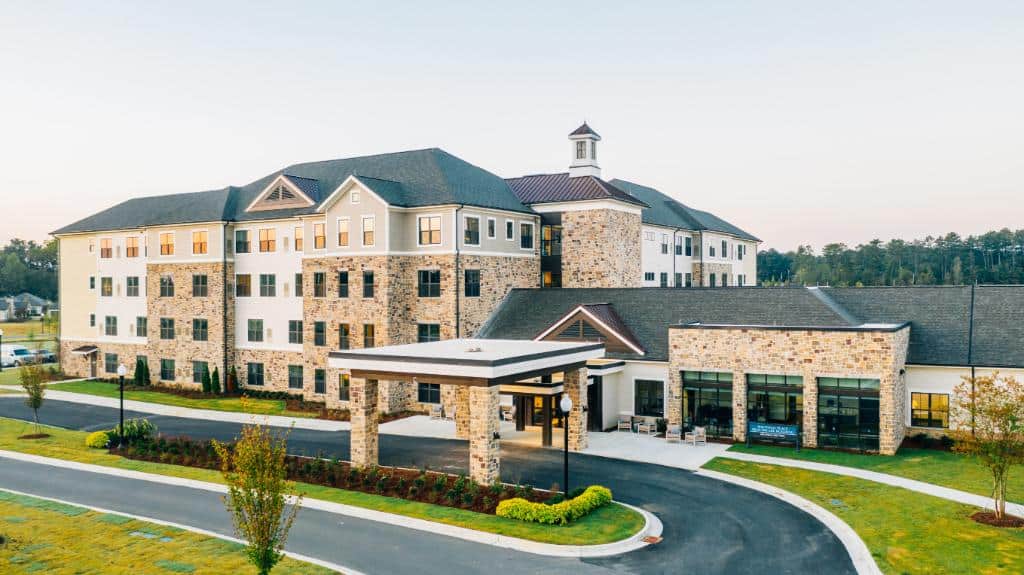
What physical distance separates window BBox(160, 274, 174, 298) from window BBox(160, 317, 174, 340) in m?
1.66

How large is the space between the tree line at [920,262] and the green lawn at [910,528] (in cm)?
13113

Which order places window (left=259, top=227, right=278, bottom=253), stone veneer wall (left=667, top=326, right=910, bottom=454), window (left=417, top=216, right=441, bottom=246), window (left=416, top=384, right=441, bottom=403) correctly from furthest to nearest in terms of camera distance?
window (left=259, top=227, right=278, bottom=253) < window (left=417, top=216, right=441, bottom=246) < window (left=416, top=384, right=441, bottom=403) < stone veneer wall (left=667, top=326, right=910, bottom=454)

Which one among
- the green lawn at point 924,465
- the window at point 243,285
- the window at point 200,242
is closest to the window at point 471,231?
the window at point 243,285

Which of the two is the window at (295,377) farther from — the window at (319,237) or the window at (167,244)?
the window at (167,244)

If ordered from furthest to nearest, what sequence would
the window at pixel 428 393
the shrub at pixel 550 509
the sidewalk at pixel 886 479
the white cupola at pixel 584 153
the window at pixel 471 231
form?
the white cupola at pixel 584 153
the window at pixel 471 231
the window at pixel 428 393
the sidewalk at pixel 886 479
the shrub at pixel 550 509

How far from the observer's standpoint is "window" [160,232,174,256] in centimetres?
4956

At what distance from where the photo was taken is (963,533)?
18.6 meters

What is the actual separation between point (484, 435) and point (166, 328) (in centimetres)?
3536

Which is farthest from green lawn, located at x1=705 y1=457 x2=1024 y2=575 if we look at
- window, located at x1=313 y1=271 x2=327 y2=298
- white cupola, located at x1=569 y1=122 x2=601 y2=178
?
white cupola, located at x1=569 y1=122 x2=601 y2=178

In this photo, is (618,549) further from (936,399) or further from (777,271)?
(777,271)

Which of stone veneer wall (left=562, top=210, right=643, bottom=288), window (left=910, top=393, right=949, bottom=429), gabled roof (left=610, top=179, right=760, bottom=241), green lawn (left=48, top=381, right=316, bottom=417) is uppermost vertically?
gabled roof (left=610, top=179, right=760, bottom=241)

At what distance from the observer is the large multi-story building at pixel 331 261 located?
1571 inches

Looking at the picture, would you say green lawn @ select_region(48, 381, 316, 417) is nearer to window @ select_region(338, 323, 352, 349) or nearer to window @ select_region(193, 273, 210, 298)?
window @ select_region(338, 323, 352, 349)

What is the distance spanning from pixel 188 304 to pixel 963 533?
45.5m
